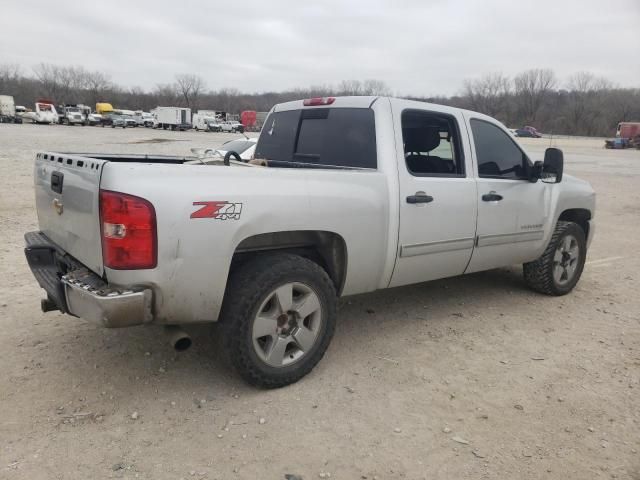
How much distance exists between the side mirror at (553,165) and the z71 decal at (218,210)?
3108 millimetres

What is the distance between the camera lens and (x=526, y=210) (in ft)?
15.2

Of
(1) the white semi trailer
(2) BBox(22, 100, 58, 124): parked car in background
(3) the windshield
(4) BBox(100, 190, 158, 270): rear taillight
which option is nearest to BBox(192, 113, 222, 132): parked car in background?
(1) the white semi trailer

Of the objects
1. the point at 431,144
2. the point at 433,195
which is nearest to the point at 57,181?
the point at 433,195

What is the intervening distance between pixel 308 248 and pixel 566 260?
3.26 metres

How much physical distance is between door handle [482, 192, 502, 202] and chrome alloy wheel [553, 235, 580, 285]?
1.32 meters

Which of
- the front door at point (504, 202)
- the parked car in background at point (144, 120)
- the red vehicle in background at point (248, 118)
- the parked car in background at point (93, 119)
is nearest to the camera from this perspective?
the front door at point (504, 202)

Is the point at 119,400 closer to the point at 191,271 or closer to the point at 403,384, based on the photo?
the point at 191,271

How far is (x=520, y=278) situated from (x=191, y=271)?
14.6ft

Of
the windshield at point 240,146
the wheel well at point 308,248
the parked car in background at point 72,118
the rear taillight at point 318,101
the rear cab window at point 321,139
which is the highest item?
the parked car in background at point 72,118

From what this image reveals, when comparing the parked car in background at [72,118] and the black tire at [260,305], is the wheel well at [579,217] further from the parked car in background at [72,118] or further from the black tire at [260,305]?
the parked car in background at [72,118]

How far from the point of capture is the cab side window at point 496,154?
14.3 ft

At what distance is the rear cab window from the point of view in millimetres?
3764

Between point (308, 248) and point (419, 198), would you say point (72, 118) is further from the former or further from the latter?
point (419, 198)

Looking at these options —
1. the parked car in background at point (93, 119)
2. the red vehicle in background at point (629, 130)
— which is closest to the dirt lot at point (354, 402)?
the parked car in background at point (93, 119)
